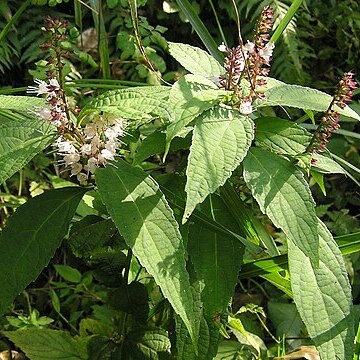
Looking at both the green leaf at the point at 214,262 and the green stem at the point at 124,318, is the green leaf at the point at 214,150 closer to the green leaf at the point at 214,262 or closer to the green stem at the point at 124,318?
the green leaf at the point at 214,262

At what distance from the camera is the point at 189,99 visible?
80 centimetres

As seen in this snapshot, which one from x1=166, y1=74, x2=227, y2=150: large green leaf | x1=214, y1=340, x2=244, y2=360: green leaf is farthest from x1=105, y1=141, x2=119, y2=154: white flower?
x1=214, y1=340, x2=244, y2=360: green leaf

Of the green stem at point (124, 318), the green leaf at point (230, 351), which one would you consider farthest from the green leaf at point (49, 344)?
the green leaf at point (230, 351)

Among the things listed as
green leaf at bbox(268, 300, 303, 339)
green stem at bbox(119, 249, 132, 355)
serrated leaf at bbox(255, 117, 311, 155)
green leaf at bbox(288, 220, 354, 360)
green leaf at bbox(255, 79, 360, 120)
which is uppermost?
green leaf at bbox(255, 79, 360, 120)

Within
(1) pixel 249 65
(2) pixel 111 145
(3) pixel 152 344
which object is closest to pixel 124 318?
(3) pixel 152 344

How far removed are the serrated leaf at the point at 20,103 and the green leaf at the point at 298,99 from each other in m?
0.30

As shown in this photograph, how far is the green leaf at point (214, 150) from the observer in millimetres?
732

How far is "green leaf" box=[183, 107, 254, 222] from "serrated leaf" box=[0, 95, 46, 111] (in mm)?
245

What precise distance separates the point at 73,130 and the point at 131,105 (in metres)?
0.09

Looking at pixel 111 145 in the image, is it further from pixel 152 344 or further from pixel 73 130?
pixel 152 344

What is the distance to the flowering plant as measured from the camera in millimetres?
783

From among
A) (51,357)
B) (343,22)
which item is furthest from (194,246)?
(343,22)

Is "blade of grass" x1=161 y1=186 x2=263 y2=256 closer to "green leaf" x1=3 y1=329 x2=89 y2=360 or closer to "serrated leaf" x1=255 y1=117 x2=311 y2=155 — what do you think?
"serrated leaf" x1=255 y1=117 x2=311 y2=155

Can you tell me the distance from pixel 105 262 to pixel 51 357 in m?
0.19
